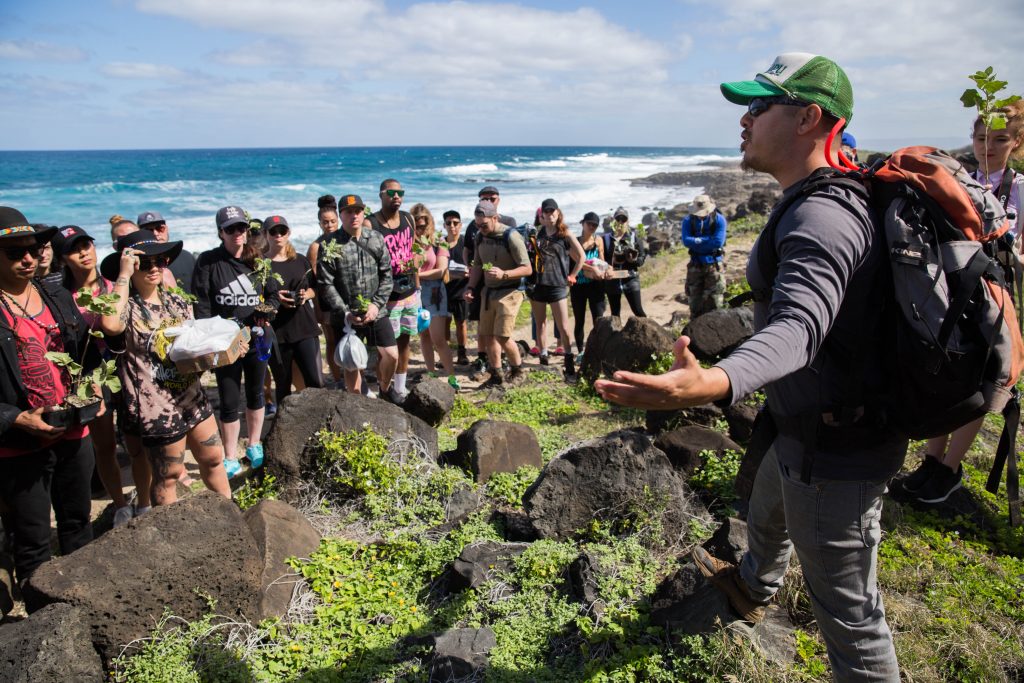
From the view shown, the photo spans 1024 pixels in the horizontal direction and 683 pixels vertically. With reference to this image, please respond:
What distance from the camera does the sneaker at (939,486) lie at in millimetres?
4211

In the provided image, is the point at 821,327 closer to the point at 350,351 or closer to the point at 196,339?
the point at 196,339

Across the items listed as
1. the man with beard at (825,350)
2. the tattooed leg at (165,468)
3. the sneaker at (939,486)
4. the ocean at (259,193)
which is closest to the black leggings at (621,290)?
the sneaker at (939,486)

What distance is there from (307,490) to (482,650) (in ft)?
7.61

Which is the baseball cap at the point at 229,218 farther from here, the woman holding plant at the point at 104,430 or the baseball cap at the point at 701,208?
the baseball cap at the point at 701,208

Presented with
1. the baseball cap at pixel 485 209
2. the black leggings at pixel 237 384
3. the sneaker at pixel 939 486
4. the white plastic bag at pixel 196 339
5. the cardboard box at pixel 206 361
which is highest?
the baseball cap at pixel 485 209

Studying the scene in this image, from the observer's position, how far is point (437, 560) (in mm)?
3945

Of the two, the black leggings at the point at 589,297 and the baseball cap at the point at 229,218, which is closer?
the baseball cap at the point at 229,218

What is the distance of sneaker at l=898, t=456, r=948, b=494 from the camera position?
432 centimetres

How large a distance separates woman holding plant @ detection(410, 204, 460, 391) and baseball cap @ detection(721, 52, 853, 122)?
5.83 meters

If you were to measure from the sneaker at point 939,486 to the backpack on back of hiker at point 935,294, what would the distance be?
2746 mm

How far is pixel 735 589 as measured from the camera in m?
2.96

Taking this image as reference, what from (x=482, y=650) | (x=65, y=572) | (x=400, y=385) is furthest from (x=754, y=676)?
(x=400, y=385)

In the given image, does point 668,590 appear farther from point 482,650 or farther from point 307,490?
point 307,490

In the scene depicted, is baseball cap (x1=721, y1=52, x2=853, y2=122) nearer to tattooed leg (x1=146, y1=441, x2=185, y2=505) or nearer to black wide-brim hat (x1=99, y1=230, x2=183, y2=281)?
black wide-brim hat (x1=99, y1=230, x2=183, y2=281)
